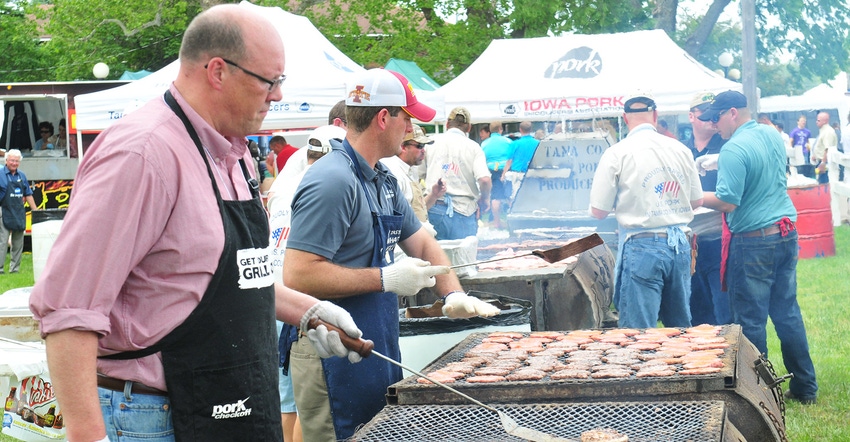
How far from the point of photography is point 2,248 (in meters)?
15.9

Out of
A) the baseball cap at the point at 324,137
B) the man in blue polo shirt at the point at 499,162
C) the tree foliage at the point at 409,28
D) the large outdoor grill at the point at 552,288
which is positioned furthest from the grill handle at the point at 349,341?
the tree foliage at the point at 409,28

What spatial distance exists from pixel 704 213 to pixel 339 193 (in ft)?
17.0

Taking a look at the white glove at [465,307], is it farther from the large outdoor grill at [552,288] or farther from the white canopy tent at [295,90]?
the white canopy tent at [295,90]

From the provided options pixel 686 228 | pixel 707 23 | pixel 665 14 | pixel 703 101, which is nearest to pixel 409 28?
pixel 665 14

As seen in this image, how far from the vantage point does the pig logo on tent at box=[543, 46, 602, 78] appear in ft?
39.0

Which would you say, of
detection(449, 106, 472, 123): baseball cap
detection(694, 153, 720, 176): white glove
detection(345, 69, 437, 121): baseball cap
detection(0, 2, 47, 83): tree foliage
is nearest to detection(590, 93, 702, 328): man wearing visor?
detection(694, 153, 720, 176): white glove

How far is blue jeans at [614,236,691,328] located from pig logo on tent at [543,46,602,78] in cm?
573

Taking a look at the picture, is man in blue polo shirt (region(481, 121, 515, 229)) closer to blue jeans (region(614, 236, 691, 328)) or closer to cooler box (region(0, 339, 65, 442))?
blue jeans (region(614, 236, 691, 328))

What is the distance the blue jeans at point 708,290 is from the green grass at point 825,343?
1.92ft

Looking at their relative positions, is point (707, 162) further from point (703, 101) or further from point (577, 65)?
point (577, 65)

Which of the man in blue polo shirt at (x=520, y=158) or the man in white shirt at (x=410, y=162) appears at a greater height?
the man in white shirt at (x=410, y=162)

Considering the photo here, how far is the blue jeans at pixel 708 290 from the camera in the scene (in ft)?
26.1

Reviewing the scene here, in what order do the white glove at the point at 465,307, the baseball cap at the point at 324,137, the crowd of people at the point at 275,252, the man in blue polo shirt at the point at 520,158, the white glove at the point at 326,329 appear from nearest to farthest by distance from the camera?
the crowd of people at the point at 275,252, the white glove at the point at 326,329, the white glove at the point at 465,307, the baseball cap at the point at 324,137, the man in blue polo shirt at the point at 520,158

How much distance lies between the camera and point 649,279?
639 cm
